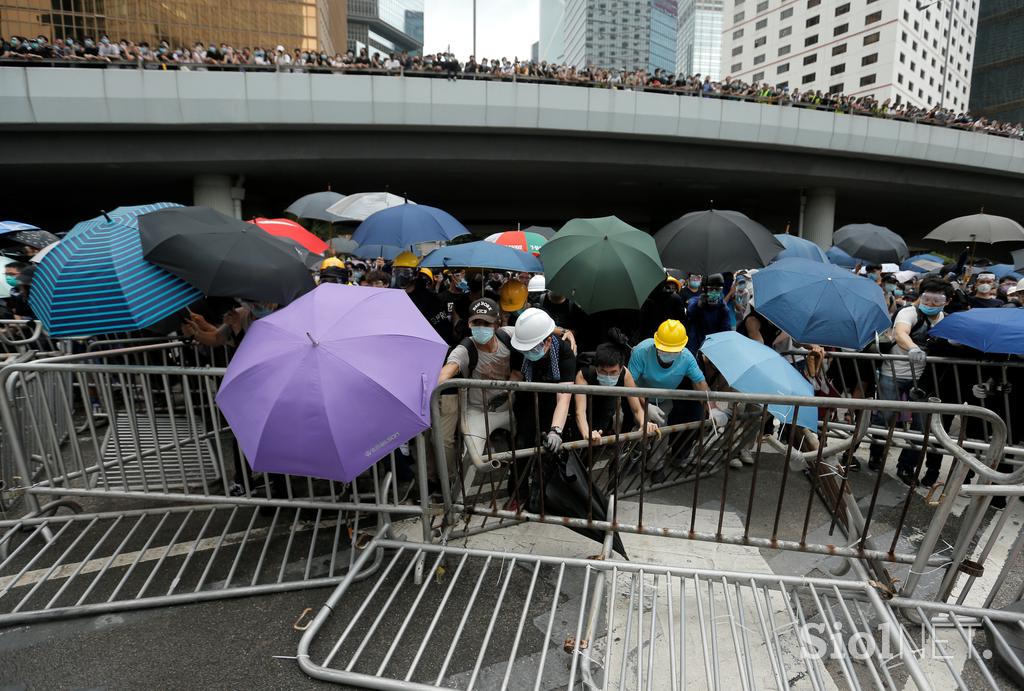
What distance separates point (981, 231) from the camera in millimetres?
9469

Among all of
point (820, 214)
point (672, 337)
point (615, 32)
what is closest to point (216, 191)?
point (672, 337)

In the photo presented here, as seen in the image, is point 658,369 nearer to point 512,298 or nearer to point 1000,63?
point 512,298

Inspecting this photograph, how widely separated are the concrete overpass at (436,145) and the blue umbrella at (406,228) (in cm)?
1602

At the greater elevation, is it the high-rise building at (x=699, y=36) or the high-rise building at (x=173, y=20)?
the high-rise building at (x=699, y=36)

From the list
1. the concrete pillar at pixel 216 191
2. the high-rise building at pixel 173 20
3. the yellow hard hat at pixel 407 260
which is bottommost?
the yellow hard hat at pixel 407 260

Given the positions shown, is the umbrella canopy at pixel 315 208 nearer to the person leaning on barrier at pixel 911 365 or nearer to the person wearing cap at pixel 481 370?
the person wearing cap at pixel 481 370

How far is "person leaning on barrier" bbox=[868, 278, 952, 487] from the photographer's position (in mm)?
5059

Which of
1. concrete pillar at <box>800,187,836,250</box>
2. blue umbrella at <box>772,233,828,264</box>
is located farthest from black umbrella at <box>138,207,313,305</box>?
concrete pillar at <box>800,187,836,250</box>

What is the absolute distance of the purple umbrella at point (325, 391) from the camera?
108 inches

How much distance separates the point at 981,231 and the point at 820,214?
72.2 feet

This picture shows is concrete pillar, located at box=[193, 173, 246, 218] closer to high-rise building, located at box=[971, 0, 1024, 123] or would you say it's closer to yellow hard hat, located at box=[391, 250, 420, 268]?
yellow hard hat, located at box=[391, 250, 420, 268]

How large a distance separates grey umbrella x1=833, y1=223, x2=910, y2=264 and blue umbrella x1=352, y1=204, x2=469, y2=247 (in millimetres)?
6978

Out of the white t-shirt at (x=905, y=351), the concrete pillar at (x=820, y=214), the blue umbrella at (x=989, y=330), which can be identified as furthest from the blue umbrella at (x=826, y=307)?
the concrete pillar at (x=820, y=214)

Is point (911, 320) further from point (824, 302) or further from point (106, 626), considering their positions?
point (106, 626)
